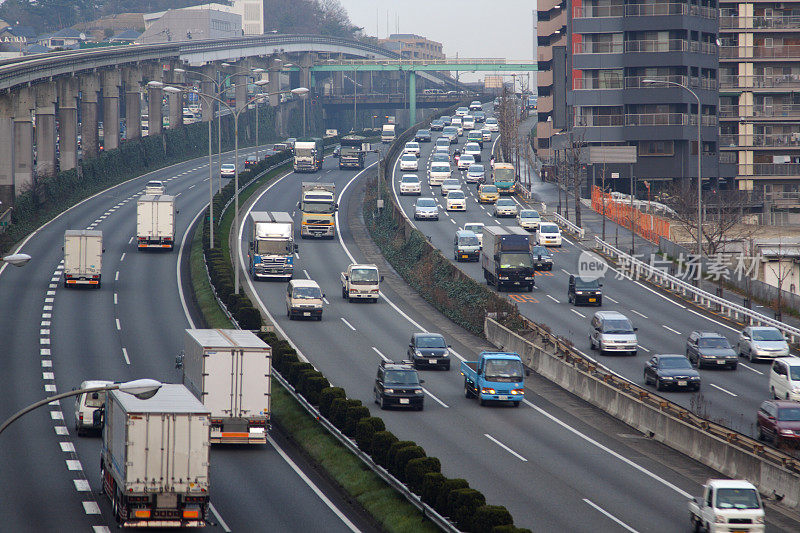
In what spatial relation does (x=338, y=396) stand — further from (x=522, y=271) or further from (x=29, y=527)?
(x=522, y=271)

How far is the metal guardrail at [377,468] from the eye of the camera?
1131 inches

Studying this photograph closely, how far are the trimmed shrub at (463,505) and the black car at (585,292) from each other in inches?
1493

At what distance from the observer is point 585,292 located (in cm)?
6538

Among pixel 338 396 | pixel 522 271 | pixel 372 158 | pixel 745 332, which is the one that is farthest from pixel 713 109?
pixel 338 396

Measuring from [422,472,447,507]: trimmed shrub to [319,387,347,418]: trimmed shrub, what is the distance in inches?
418

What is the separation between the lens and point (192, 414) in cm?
2862

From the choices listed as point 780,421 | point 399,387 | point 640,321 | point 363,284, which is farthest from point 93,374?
point 640,321

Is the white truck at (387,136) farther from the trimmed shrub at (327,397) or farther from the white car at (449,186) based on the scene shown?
the trimmed shrub at (327,397)

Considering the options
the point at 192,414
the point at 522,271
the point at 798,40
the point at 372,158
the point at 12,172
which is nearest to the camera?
the point at 192,414

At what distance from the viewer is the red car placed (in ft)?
125

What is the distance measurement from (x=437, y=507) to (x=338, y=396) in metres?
11.7

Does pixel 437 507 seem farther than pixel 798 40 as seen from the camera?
No

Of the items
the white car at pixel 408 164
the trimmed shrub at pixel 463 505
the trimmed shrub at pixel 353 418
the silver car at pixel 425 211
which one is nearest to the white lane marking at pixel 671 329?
the trimmed shrub at pixel 353 418

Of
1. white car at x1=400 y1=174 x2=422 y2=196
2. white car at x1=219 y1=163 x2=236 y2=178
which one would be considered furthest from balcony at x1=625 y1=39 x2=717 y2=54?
white car at x1=219 y1=163 x2=236 y2=178
